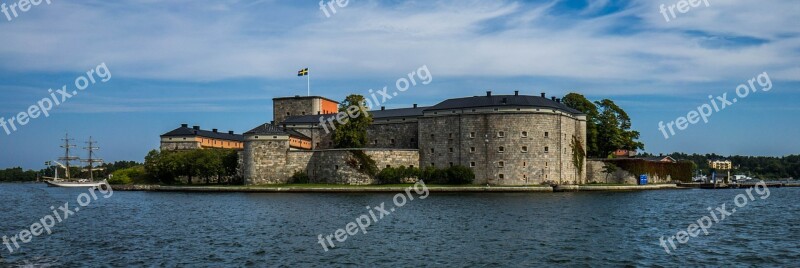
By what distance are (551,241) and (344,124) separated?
43.3m

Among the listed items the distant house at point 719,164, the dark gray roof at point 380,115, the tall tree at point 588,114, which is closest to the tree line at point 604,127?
the tall tree at point 588,114

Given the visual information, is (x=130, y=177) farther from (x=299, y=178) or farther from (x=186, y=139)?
(x=299, y=178)

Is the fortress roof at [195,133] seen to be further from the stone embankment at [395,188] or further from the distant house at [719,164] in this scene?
the distant house at [719,164]

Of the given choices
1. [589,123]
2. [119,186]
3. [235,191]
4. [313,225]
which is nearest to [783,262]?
[313,225]

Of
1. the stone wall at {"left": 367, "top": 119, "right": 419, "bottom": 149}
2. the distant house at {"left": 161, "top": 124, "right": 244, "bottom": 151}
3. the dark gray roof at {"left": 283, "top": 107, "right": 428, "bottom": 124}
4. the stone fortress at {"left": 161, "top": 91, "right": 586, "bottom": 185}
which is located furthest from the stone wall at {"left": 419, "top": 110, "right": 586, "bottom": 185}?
the distant house at {"left": 161, "top": 124, "right": 244, "bottom": 151}

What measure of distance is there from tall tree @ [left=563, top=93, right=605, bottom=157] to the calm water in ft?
96.8

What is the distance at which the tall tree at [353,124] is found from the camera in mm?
67250

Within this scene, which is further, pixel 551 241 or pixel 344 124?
pixel 344 124

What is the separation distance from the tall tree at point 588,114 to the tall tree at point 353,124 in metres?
22.3

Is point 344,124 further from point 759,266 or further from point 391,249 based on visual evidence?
point 759,266

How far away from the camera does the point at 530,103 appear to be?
6372cm

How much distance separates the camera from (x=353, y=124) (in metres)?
67.7

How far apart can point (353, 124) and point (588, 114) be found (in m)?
25.6

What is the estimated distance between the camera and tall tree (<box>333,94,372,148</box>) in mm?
67250
